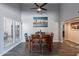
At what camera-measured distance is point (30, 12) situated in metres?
4.12

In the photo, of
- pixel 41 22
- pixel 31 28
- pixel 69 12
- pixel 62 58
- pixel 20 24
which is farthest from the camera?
pixel 69 12

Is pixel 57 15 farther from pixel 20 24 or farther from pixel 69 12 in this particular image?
pixel 20 24

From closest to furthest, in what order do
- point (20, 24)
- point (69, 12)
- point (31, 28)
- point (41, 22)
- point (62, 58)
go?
point (62, 58) < point (20, 24) < point (31, 28) < point (41, 22) < point (69, 12)

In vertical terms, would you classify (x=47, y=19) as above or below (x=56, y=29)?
above

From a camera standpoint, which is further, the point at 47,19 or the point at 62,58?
the point at 47,19

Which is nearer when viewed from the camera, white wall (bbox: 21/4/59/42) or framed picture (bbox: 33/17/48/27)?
white wall (bbox: 21/4/59/42)

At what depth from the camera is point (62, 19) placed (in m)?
4.35

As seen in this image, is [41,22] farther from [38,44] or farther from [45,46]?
[45,46]

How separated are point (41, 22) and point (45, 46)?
142 centimetres

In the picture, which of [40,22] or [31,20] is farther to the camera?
[40,22]

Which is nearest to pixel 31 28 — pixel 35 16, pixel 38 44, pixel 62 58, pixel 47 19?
pixel 35 16

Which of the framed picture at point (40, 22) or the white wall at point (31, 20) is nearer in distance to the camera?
the white wall at point (31, 20)

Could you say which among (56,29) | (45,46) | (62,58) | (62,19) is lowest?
(45,46)

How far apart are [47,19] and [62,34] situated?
2.36 feet
